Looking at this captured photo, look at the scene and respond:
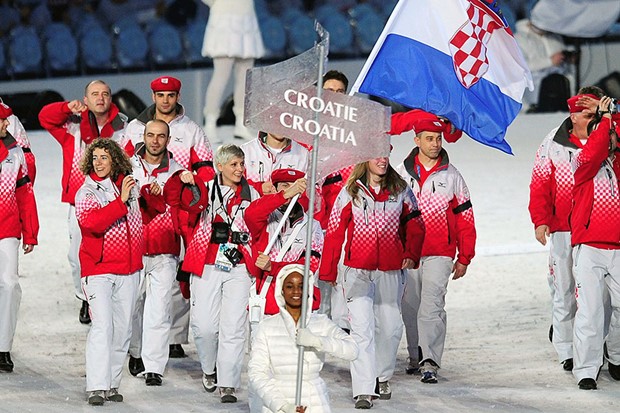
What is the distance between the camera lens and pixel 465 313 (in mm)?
14523

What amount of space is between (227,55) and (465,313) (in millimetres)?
5505

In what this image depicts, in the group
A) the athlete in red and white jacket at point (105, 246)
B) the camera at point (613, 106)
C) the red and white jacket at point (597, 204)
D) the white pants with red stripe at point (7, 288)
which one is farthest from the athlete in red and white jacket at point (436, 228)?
the white pants with red stripe at point (7, 288)

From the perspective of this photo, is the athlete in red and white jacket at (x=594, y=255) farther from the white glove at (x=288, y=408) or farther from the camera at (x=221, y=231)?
the white glove at (x=288, y=408)

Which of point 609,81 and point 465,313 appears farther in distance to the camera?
point 609,81

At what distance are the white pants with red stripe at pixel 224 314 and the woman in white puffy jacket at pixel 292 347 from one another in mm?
2425

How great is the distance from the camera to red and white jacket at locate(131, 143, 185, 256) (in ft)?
39.8

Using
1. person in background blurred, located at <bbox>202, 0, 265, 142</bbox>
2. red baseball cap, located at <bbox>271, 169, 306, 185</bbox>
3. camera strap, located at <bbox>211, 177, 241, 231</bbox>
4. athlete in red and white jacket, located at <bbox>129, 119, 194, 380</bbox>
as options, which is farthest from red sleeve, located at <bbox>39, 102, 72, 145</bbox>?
person in background blurred, located at <bbox>202, 0, 265, 142</bbox>

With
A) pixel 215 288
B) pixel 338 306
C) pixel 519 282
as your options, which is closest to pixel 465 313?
pixel 519 282

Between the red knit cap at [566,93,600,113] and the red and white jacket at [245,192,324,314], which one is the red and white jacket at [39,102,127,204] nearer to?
the red and white jacket at [245,192,324,314]

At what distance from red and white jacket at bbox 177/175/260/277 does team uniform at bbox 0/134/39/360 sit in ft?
4.06

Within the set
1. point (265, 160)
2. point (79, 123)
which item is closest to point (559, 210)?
point (265, 160)

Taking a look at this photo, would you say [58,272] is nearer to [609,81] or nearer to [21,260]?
[21,260]

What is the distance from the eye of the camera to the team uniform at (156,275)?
1213cm

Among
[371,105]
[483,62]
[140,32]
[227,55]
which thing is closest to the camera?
[371,105]
